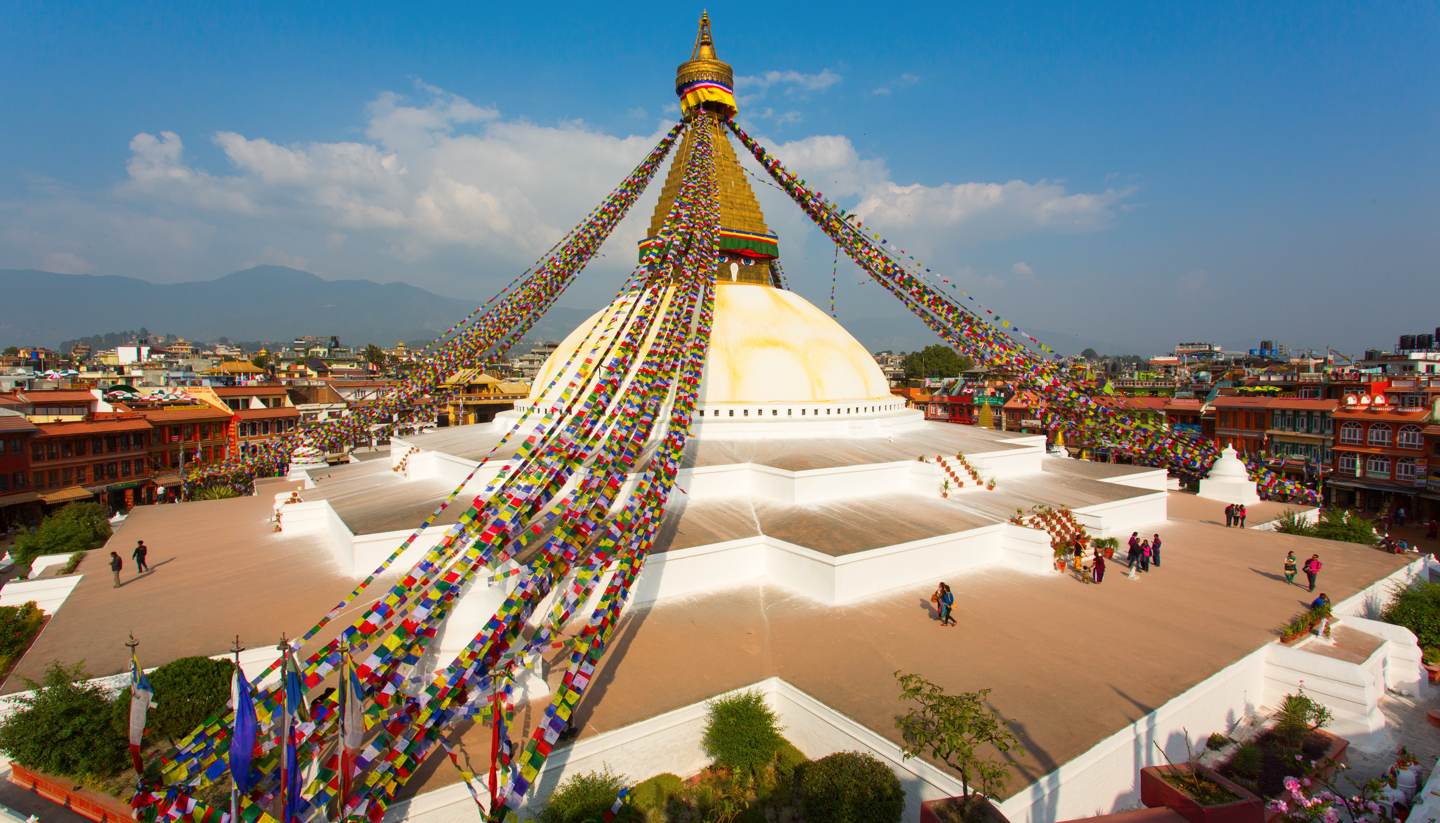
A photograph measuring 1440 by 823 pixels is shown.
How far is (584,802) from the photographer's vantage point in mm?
5934

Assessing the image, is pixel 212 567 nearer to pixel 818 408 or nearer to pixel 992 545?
pixel 818 408

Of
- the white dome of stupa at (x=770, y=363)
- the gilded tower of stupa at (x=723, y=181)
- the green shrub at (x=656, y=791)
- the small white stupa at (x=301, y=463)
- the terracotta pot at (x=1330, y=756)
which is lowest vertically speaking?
the terracotta pot at (x=1330, y=756)

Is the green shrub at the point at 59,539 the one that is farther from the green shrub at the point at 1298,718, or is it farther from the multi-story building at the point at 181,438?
the green shrub at the point at 1298,718

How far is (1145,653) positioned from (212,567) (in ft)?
46.5

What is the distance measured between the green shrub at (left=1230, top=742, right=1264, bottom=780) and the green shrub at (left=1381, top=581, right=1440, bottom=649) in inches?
186

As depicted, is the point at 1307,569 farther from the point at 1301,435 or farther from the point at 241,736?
the point at 1301,435

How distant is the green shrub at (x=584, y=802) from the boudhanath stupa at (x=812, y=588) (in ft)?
0.69

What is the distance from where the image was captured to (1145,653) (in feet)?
27.2

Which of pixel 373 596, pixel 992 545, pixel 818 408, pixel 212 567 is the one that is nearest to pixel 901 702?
pixel 992 545

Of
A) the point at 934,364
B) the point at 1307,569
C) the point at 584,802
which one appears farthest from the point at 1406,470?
the point at 934,364

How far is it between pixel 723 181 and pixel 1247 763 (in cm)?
1455

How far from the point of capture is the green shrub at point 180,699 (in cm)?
698

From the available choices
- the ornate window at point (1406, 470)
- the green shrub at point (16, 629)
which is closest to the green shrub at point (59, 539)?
the green shrub at point (16, 629)

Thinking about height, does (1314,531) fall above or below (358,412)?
below
